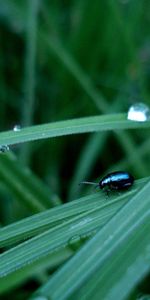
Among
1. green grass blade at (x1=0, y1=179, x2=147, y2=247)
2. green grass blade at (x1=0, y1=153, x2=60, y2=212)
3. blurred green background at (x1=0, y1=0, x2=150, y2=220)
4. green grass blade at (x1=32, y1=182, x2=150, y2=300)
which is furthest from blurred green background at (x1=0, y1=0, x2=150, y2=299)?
green grass blade at (x1=32, y1=182, x2=150, y2=300)

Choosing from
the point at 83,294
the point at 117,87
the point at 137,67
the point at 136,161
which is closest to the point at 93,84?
the point at 117,87

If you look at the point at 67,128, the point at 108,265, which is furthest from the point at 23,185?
the point at 108,265

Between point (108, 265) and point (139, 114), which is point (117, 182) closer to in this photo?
point (139, 114)

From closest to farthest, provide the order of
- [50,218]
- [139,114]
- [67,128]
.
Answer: [50,218] → [67,128] → [139,114]

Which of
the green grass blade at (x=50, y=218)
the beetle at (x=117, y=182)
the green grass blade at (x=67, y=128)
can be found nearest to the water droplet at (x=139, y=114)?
the green grass blade at (x=67, y=128)

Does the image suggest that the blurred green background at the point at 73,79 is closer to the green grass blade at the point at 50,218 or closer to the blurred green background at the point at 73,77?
the blurred green background at the point at 73,77

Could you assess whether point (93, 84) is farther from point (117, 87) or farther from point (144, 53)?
point (144, 53)
